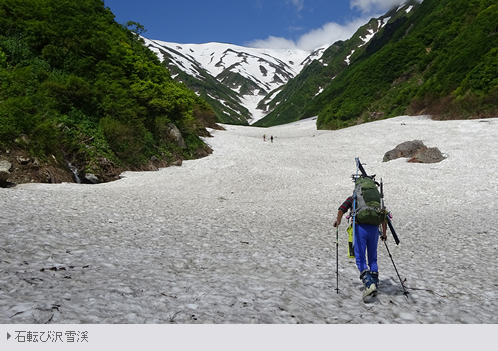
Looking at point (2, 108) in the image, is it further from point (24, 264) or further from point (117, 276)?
point (117, 276)

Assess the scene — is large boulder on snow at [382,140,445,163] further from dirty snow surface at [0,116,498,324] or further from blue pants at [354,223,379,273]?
blue pants at [354,223,379,273]

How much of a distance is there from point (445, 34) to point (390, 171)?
72.2 metres

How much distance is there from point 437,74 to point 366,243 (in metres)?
69.5

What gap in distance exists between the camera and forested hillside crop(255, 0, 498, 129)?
48406 millimetres

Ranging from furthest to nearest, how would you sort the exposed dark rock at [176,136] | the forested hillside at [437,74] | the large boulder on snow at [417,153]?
the forested hillside at [437,74], the exposed dark rock at [176,136], the large boulder on snow at [417,153]

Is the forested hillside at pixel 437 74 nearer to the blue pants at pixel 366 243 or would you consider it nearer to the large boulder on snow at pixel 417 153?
the large boulder on snow at pixel 417 153

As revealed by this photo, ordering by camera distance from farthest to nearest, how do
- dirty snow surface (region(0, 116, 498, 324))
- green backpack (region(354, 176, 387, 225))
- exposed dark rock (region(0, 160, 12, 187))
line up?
1. exposed dark rock (region(0, 160, 12, 187))
2. green backpack (region(354, 176, 387, 225))
3. dirty snow surface (region(0, 116, 498, 324))

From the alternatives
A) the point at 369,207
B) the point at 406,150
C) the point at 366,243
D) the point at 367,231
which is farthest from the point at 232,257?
the point at 406,150

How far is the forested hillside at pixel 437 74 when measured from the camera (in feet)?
159

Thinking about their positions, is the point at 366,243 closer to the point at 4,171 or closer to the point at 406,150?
the point at 4,171

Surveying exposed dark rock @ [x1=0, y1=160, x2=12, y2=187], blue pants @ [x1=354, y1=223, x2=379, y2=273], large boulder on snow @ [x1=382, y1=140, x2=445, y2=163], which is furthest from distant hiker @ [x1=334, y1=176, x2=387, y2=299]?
large boulder on snow @ [x1=382, y1=140, x2=445, y2=163]

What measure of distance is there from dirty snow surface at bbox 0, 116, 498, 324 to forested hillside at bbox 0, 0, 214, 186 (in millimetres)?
4271

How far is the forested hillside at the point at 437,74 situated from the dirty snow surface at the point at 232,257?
37.2 m

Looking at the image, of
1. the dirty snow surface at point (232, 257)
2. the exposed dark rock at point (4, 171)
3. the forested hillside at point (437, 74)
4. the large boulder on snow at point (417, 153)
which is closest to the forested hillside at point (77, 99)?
the exposed dark rock at point (4, 171)
